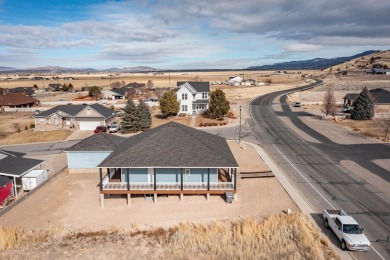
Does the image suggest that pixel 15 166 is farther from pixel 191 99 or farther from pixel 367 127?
pixel 367 127

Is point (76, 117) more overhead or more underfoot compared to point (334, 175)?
more overhead

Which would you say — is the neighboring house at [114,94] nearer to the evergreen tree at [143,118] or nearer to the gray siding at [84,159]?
the evergreen tree at [143,118]

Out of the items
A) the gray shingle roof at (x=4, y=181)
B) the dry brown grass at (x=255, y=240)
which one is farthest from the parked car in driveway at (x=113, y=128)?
the dry brown grass at (x=255, y=240)

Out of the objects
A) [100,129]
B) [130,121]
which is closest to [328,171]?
[130,121]

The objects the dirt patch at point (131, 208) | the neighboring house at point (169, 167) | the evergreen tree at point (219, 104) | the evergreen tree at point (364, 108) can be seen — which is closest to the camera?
the dirt patch at point (131, 208)

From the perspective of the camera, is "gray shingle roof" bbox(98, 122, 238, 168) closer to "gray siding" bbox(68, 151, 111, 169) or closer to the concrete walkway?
the concrete walkway

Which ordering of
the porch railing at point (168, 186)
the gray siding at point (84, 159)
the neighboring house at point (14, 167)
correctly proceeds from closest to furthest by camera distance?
the porch railing at point (168, 186)
the neighboring house at point (14, 167)
the gray siding at point (84, 159)
